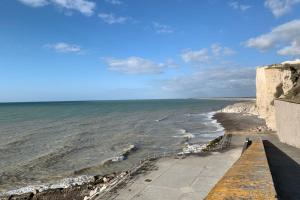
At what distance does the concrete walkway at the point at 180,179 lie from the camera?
41.1 ft

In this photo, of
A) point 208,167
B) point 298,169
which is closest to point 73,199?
point 208,167

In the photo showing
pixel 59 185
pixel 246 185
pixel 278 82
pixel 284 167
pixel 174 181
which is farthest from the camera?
pixel 278 82

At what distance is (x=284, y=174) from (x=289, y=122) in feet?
26.2

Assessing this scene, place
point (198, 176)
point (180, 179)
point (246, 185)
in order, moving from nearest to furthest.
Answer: point (246, 185)
point (180, 179)
point (198, 176)

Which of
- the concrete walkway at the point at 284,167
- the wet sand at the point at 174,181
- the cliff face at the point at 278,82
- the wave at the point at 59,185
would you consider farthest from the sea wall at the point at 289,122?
the wave at the point at 59,185

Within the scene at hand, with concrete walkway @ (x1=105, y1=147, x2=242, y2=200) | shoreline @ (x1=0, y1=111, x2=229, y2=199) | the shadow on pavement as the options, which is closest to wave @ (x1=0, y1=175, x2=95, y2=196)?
shoreline @ (x1=0, y1=111, x2=229, y2=199)

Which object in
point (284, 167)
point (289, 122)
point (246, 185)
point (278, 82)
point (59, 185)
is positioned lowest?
point (59, 185)

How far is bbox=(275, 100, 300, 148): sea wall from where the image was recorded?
17.3m

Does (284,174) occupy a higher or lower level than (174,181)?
higher

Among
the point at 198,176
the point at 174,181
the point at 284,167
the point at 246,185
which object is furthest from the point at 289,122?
the point at 246,185

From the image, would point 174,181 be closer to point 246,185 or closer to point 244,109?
point 246,185

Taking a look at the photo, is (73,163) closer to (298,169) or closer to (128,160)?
(128,160)

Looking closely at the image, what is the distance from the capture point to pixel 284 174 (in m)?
11.7

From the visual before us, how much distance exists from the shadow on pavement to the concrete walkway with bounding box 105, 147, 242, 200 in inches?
97.6
